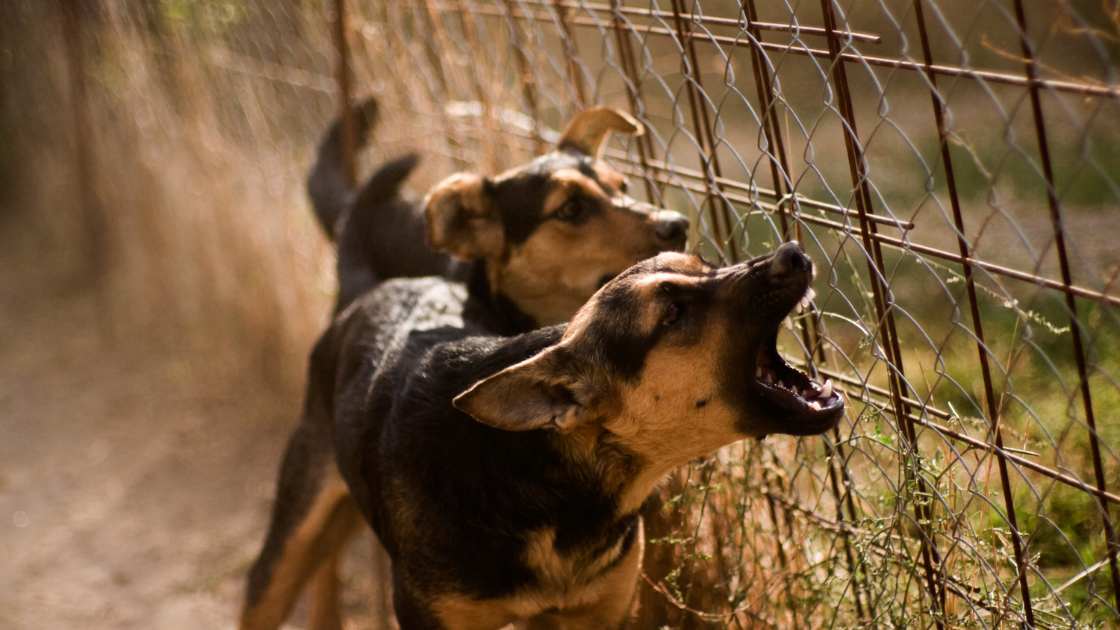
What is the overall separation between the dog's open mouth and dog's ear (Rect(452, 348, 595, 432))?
1.54 ft

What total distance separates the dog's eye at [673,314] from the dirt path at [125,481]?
2997 mm

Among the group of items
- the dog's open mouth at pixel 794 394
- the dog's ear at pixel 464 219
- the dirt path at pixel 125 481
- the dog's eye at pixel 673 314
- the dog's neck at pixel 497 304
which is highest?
the dog's eye at pixel 673 314

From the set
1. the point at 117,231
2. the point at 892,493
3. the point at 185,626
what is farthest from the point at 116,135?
the point at 892,493

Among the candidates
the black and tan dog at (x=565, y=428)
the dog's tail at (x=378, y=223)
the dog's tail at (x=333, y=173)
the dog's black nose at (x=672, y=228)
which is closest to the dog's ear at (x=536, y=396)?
the black and tan dog at (x=565, y=428)

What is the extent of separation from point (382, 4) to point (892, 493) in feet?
12.1

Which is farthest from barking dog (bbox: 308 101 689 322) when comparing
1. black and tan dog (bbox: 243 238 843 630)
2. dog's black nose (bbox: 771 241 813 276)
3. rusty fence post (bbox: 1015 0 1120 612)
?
rusty fence post (bbox: 1015 0 1120 612)

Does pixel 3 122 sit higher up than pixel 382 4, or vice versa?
pixel 382 4

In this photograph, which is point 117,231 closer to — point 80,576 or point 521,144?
point 80,576

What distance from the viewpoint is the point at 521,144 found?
520 cm

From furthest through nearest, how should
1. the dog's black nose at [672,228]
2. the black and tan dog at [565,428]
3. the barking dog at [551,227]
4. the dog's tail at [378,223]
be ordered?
the dog's tail at [378,223] → the barking dog at [551,227] → the dog's black nose at [672,228] → the black and tan dog at [565,428]

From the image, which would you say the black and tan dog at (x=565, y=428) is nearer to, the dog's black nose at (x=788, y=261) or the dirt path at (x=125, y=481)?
the dog's black nose at (x=788, y=261)

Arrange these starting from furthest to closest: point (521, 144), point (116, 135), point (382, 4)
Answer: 1. point (116, 135)
2. point (382, 4)
3. point (521, 144)

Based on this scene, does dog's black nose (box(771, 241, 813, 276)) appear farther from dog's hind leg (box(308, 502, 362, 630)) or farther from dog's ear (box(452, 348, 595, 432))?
dog's hind leg (box(308, 502, 362, 630))

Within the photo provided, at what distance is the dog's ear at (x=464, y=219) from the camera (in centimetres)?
426
